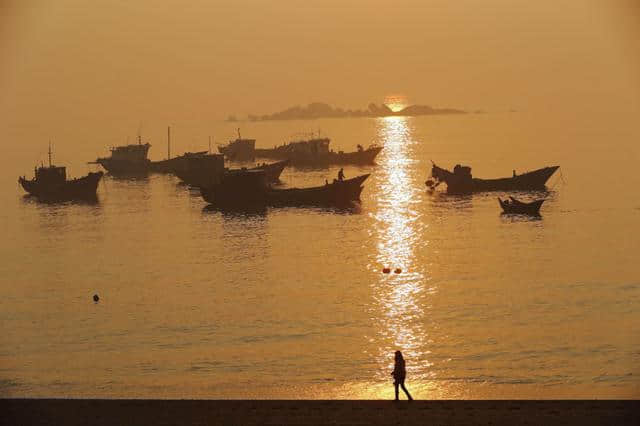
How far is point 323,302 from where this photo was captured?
1873 inches

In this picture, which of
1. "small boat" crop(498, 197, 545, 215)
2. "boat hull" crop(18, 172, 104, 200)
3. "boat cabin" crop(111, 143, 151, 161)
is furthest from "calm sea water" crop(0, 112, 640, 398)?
"boat cabin" crop(111, 143, 151, 161)

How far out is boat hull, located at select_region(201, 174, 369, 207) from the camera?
9231 centimetres

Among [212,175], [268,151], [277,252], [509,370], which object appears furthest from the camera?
[268,151]

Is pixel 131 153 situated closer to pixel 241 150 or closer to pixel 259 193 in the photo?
pixel 241 150

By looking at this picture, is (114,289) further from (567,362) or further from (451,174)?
(451,174)

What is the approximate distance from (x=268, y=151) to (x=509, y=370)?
148560 mm

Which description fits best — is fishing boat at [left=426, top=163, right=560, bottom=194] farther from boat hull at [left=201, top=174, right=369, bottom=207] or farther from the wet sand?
the wet sand

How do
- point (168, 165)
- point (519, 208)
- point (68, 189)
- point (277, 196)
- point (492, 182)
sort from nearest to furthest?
point (519, 208) < point (277, 196) < point (492, 182) < point (68, 189) < point (168, 165)

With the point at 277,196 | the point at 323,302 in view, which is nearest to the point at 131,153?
the point at 277,196

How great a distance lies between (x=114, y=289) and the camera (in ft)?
174

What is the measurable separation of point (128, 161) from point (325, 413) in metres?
137

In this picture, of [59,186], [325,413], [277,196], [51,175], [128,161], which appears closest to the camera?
[325,413]

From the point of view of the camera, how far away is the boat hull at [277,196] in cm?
9231

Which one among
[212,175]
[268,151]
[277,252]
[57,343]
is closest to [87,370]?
[57,343]
